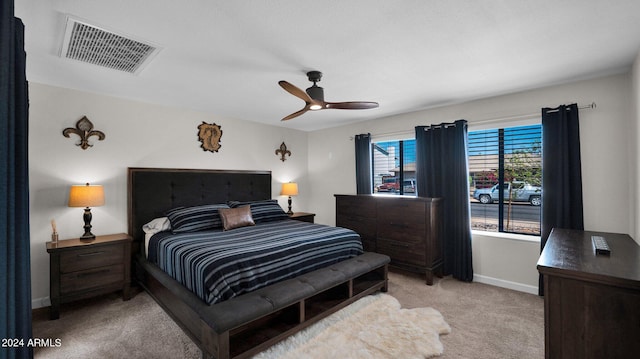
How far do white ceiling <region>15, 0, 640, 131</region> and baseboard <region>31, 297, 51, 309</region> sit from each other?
226cm

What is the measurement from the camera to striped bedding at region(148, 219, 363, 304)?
2.18 m

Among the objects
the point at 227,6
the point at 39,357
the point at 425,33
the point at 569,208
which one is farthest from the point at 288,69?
the point at 569,208

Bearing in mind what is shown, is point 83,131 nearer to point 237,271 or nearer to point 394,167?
point 237,271

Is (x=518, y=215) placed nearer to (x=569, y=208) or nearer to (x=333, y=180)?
(x=569, y=208)

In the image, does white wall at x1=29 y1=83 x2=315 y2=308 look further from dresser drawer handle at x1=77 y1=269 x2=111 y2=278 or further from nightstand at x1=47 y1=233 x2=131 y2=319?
dresser drawer handle at x1=77 y1=269 x2=111 y2=278

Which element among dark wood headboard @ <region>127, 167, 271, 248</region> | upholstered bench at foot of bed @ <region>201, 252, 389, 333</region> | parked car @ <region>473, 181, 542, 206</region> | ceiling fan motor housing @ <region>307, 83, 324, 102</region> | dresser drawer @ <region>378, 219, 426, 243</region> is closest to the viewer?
upholstered bench at foot of bed @ <region>201, 252, 389, 333</region>

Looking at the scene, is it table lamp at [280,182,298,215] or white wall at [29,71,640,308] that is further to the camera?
table lamp at [280,182,298,215]

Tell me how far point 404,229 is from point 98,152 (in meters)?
3.90

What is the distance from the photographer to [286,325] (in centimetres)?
233

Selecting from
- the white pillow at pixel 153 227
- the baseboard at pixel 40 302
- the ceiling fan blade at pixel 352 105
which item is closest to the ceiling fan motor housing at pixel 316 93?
the ceiling fan blade at pixel 352 105

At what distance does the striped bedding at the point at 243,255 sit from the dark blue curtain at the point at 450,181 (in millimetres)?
1383

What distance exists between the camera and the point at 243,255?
237 centimetres

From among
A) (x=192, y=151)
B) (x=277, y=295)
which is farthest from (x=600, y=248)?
(x=192, y=151)

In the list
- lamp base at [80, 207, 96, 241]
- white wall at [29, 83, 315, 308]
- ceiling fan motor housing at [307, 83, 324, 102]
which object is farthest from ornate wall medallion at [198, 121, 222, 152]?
ceiling fan motor housing at [307, 83, 324, 102]
